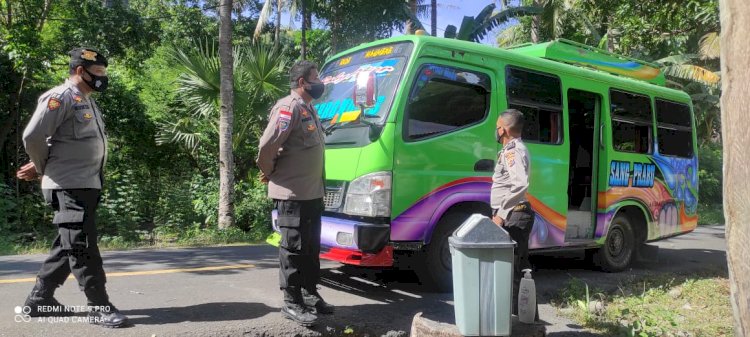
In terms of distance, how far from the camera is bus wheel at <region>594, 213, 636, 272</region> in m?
7.16

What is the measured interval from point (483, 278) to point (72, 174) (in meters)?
2.79

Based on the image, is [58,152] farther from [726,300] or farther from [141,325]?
[726,300]

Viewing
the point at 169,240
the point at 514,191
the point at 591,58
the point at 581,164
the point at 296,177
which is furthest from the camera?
the point at 169,240

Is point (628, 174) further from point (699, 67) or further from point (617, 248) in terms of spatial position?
point (699, 67)

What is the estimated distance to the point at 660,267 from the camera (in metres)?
7.82

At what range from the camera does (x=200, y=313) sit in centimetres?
430

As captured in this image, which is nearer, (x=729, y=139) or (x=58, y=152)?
(x=729, y=139)

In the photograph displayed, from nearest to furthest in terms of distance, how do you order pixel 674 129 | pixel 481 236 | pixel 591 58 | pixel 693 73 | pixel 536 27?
pixel 481 236
pixel 591 58
pixel 674 129
pixel 693 73
pixel 536 27

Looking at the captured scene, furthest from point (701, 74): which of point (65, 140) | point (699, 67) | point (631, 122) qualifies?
point (65, 140)

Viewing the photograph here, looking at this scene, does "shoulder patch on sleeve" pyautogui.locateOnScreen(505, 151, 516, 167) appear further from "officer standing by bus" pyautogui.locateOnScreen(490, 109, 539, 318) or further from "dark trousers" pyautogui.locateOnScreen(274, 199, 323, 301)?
"dark trousers" pyautogui.locateOnScreen(274, 199, 323, 301)

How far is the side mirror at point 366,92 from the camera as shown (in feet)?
15.5

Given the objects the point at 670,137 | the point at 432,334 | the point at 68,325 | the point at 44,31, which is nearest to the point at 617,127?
the point at 670,137

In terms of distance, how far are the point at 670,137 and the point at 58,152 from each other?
759cm

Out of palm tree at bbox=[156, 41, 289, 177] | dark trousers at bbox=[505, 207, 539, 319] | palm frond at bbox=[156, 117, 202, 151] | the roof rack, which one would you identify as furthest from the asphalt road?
palm frond at bbox=[156, 117, 202, 151]
